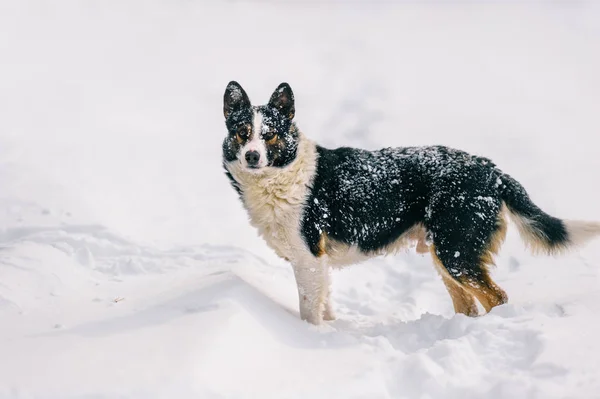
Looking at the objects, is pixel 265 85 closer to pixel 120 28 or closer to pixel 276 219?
pixel 120 28

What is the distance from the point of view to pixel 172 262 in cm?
595

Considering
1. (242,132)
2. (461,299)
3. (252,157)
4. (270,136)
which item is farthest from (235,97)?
(461,299)

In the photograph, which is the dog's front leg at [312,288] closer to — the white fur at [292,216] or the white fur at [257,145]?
the white fur at [292,216]

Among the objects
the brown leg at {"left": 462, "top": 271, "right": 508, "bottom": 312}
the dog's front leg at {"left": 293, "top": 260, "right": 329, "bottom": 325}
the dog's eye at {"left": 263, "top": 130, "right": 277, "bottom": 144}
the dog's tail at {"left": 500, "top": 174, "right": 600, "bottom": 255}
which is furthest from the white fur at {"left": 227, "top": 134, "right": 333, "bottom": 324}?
the dog's tail at {"left": 500, "top": 174, "right": 600, "bottom": 255}

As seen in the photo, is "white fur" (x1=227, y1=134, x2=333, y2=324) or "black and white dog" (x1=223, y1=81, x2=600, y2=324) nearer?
"black and white dog" (x1=223, y1=81, x2=600, y2=324)

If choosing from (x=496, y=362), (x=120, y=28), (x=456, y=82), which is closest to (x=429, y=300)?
(x=496, y=362)

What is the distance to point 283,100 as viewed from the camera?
4527 mm

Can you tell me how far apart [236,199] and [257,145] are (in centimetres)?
356

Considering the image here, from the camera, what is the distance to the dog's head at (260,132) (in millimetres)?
4285

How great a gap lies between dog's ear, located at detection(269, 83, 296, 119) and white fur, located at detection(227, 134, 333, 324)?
1.13 ft

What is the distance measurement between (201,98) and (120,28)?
3.44 m

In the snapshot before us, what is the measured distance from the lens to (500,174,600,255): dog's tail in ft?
14.2

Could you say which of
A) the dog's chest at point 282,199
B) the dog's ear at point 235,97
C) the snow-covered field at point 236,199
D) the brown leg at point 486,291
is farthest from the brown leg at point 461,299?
the dog's ear at point 235,97

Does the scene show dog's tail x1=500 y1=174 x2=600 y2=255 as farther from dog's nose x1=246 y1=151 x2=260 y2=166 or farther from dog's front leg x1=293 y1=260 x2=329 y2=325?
dog's nose x1=246 y1=151 x2=260 y2=166
